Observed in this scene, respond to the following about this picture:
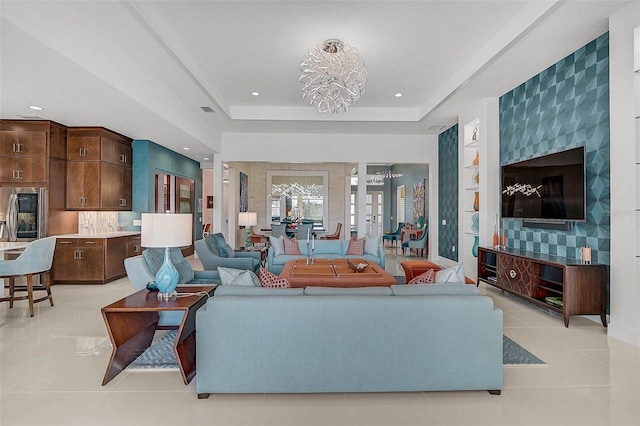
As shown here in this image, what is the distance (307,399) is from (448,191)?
22.4 ft

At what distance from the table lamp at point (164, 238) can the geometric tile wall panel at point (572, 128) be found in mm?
4283

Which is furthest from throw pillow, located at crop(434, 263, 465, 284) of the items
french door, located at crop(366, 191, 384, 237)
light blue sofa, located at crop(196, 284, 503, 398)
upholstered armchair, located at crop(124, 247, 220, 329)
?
french door, located at crop(366, 191, 384, 237)

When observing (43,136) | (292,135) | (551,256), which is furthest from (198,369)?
(292,135)

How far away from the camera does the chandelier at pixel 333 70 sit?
→ 14.0ft

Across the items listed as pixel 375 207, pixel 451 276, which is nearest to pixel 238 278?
pixel 451 276

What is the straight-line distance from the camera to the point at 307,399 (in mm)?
2373

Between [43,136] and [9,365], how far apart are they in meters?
4.23

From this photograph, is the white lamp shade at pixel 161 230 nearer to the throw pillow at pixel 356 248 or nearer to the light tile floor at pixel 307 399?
the light tile floor at pixel 307 399

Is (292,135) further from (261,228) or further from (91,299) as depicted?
(91,299)

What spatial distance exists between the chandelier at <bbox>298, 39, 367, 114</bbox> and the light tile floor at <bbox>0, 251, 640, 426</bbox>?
3.42 metres

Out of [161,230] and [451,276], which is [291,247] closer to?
[161,230]

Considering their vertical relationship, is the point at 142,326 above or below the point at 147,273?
below

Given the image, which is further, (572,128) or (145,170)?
(145,170)

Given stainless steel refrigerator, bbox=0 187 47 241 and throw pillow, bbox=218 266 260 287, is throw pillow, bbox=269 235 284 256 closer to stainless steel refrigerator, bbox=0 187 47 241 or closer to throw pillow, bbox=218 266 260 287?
throw pillow, bbox=218 266 260 287
